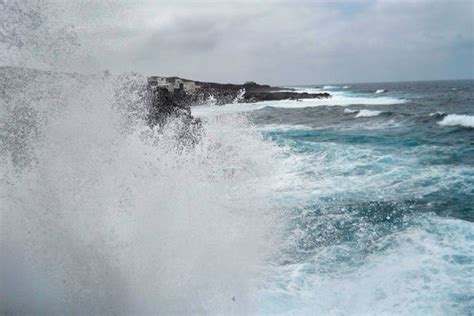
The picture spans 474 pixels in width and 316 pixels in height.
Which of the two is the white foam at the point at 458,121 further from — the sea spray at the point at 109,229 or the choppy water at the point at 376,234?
the sea spray at the point at 109,229

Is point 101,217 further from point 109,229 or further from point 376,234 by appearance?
point 376,234

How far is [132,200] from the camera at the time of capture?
718 cm

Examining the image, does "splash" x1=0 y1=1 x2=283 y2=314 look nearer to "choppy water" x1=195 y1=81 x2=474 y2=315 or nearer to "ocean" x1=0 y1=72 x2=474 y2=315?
"ocean" x1=0 y1=72 x2=474 y2=315

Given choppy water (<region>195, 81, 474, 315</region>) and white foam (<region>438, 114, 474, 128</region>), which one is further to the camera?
white foam (<region>438, 114, 474, 128</region>)

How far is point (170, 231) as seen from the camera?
7129 millimetres

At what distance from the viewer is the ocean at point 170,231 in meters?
6.08


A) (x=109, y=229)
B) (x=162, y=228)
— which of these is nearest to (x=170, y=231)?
(x=162, y=228)

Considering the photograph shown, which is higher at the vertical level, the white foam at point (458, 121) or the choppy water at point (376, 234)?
the white foam at point (458, 121)

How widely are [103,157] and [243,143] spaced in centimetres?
1136

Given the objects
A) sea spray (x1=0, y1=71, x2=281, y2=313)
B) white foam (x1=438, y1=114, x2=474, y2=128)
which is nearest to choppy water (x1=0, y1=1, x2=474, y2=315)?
sea spray (x1=0, y1=71, x2=281, y2=313)

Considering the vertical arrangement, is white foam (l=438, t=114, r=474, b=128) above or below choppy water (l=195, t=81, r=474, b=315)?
above

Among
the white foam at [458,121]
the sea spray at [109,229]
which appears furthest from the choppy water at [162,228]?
the white foam at [458,121]

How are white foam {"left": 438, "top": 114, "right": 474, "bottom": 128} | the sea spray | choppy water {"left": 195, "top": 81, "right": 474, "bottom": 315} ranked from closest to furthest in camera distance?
the sea spray < choppy water {"left": 195, "top": 81, "right": 474, "bottom": 315} < white foam {"left": 438, "top": 114, "right": 474, "bottom": 128}

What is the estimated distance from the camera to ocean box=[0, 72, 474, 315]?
20.0 feet
